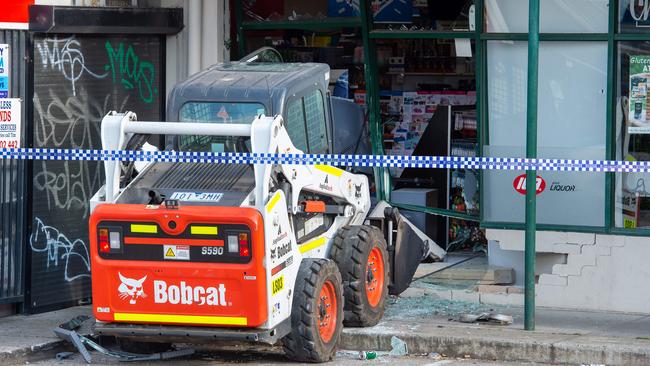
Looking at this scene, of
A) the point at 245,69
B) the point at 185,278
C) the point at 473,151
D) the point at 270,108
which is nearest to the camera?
the point at 185,278

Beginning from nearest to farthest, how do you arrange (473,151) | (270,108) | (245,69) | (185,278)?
(185,278)
(270,108)
(245,69)
(473,151)

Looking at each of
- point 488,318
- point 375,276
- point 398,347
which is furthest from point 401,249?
point 398,347

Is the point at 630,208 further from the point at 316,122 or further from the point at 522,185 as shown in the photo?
the point at 316,122

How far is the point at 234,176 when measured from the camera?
9.89 meters

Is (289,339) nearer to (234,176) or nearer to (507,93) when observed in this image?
(234,176)

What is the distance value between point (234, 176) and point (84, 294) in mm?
3285

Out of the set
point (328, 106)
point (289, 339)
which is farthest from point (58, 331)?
point (328, 106)

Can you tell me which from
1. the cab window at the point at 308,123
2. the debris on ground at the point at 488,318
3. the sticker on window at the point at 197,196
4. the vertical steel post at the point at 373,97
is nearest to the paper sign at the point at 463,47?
the vertical steel post at the point at 373,97

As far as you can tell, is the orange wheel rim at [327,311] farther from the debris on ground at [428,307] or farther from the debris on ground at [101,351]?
the debris on ground at [428,307]

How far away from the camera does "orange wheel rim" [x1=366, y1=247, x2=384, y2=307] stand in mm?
11172

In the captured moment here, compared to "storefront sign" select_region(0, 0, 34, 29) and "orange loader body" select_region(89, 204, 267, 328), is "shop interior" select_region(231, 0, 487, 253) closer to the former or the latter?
"storefront sign" select_region(0, 0, 34, 29)

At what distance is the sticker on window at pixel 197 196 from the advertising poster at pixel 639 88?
176 inches

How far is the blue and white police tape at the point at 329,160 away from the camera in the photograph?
979 centimetres

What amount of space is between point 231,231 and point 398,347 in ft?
7.08
